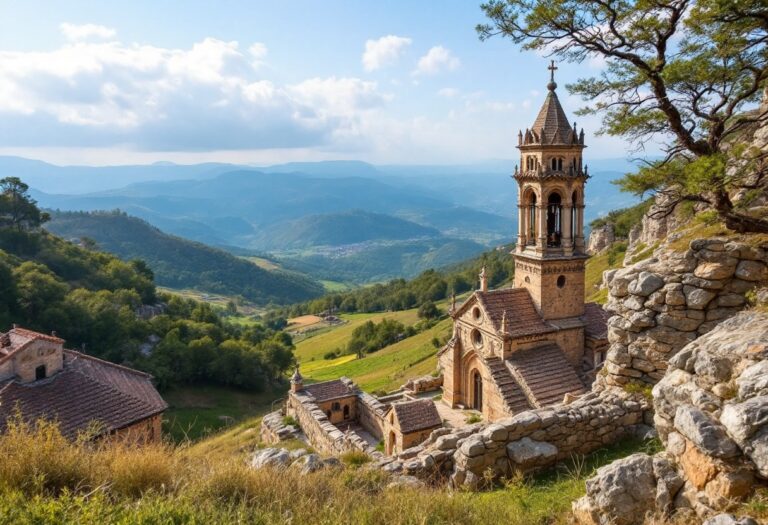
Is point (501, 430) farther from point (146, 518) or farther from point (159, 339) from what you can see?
point (159, 339)

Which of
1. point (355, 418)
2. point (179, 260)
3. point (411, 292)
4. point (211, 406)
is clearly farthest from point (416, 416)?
point (179, 260)

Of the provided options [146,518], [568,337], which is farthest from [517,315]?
A: [146,518]

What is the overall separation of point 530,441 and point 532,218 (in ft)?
53.2

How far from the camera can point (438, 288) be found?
109375 millimetres

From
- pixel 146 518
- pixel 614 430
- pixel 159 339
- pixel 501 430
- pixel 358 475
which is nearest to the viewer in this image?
pixel 146 518

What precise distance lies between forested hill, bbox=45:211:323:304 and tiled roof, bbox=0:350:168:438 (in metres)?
147

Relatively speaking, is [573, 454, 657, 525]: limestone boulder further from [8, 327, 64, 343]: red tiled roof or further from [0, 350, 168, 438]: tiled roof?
[8, 327, 64, 343]: red tiled roof

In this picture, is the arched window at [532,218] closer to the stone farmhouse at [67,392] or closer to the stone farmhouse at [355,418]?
the stone farmhouse at [355,418]

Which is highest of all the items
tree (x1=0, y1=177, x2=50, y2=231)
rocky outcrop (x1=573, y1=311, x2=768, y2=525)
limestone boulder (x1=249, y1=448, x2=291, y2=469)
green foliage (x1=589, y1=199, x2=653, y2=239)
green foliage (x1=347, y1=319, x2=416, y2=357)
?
tree (x1=0, y1=177, x2=50, y2=231)

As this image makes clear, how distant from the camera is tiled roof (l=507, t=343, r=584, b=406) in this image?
2145 cm

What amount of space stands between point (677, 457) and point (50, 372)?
25935mm

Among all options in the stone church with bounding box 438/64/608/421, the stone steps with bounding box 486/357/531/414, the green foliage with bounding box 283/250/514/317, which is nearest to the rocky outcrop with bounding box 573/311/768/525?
the stone steps with bounding box 486/357/531/414

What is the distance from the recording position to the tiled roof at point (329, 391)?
29.3 m

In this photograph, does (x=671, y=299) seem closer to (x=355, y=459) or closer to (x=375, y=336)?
(x=355, y=459)
